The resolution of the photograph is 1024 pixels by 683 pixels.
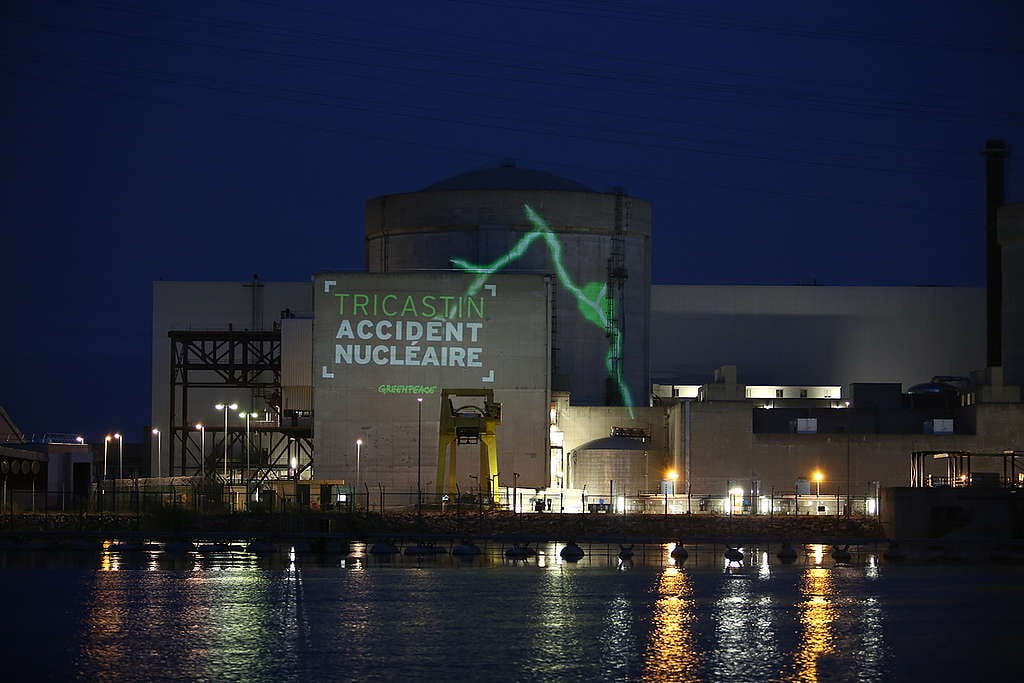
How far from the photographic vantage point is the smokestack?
95.6m

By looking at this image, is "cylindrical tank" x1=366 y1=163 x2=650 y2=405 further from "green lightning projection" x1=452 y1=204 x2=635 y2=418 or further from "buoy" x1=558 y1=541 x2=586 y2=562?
"buoy" x1=558 y1=541 x2=586 y2=562

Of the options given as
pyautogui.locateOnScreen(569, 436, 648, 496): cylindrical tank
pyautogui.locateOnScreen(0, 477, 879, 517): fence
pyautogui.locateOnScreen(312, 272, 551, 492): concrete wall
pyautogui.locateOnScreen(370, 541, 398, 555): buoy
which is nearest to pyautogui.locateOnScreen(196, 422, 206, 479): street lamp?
pyautogui.locateOnScreen(0, 477, 879, 517): fence

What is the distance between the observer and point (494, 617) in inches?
1459

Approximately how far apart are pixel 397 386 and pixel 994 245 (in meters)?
39.7

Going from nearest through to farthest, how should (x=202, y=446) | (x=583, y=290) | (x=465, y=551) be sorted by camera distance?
(x=465, y=551), (x=583, y=290), (x=202, y=446)

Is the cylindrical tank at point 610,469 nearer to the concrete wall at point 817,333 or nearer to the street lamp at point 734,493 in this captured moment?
the street lamp at point 734,493

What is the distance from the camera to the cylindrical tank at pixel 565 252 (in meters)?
86.5

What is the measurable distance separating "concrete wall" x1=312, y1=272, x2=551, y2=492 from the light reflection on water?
21.8m

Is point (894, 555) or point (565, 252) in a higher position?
point (565, 252)

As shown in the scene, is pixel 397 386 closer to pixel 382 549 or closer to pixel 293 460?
pixel 293 460

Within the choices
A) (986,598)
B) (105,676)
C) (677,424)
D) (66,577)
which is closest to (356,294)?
(677,424)

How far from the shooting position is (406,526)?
67.4m

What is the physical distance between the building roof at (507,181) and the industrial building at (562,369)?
0.70ft

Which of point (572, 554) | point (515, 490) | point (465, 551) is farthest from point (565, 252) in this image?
point (465, 551)
